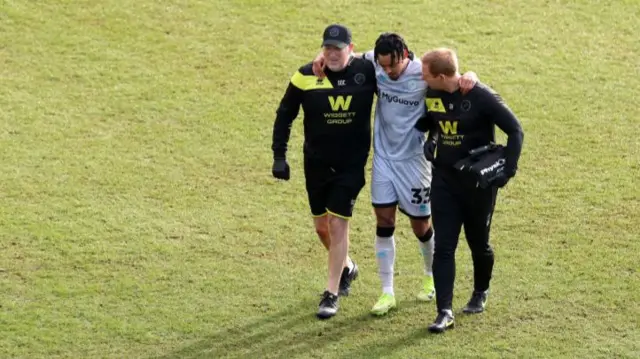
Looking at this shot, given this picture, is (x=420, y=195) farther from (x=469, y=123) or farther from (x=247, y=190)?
(x=247, y=190)

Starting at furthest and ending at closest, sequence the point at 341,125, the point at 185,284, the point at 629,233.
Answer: the point at 629,233 < the point at 185,284 < the point at 341,125

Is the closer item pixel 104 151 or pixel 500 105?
pixel 500 105

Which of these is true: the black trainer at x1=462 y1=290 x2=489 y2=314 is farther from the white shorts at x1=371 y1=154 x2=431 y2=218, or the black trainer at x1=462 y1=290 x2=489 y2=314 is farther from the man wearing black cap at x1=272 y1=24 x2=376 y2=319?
the man wearing black cap at x1=272 y1=24 x2=376 y2=319

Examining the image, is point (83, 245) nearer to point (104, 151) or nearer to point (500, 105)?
point (104, 151)

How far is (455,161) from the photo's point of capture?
987 cm

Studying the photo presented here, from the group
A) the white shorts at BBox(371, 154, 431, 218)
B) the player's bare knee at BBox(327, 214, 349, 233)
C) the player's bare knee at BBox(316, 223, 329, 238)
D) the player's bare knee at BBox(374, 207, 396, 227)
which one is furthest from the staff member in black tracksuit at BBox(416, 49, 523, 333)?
the player's bare knee at BBox(316, 223, 329, 238)

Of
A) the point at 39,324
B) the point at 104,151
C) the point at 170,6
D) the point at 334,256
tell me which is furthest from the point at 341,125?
the point at 170,6

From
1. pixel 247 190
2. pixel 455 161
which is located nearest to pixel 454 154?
pixel 455 161

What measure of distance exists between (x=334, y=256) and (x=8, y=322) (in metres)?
2.69

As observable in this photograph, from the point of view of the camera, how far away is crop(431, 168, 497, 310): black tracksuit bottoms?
32.6ft

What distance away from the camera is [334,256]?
10.4 metres

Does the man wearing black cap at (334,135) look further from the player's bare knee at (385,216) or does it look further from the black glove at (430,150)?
the black glove at (430,150)

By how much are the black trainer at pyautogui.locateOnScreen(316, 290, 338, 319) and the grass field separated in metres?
0.09

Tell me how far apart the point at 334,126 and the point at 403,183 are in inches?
28.6
